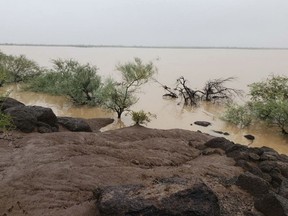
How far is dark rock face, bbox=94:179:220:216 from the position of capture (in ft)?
24.5

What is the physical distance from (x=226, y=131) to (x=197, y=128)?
1.63 metres

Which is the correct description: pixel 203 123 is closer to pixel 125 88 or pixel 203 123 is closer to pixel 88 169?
pixel 125 88

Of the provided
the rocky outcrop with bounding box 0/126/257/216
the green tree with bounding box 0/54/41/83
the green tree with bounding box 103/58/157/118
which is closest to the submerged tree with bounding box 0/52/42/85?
the green tree with bounding box 0/54/41/83

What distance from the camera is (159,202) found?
7.55 metres

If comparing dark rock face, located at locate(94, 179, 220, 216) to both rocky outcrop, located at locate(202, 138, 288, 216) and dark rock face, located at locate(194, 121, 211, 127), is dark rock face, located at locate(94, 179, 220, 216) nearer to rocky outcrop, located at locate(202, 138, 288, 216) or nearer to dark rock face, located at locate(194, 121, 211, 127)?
rocky outcrop, located at locate(202, 138, 288, 216)

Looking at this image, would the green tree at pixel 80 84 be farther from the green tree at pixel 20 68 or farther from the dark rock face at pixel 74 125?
the dark rock face at pixel 74 125

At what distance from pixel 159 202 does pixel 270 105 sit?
14.9 m

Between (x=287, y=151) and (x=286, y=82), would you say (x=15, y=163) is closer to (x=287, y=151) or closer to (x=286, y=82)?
(x=287, y=151)

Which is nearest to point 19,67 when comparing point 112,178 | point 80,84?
point 80,84

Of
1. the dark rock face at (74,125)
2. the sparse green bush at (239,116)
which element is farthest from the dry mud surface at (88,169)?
the sparse green bush at (239,116)

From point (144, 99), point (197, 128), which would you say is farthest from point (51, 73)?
point (197, 128)

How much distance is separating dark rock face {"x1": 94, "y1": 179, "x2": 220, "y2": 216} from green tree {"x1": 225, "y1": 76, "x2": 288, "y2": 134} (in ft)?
43.4

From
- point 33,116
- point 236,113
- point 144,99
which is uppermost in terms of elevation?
point 33,116

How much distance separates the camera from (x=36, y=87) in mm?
32281
